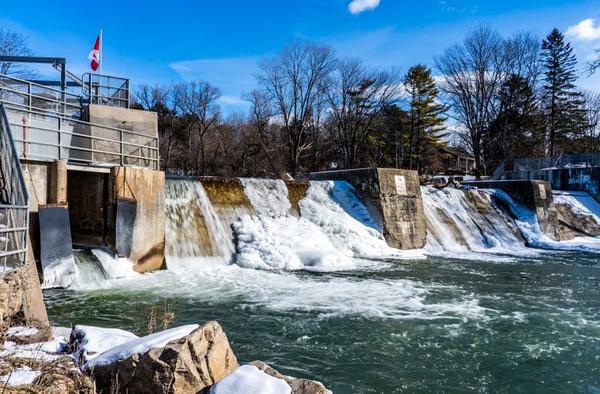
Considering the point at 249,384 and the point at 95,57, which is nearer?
the point at 249,384

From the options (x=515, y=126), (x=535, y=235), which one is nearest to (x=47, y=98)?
(x=535, y=235)

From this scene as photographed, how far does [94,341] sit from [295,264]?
26.7ft

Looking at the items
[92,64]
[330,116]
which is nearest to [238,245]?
[92,64]

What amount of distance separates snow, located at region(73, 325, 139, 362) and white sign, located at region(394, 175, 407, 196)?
13.0m

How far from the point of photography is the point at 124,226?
10234 mm

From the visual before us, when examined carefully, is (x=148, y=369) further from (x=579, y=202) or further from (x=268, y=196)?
(x=579, y=202)

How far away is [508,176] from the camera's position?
1174 inches

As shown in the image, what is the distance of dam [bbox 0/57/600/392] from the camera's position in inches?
218

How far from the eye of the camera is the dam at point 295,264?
5539 millimetres

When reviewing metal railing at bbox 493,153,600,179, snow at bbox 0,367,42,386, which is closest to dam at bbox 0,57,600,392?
snow at bbox 0,367,42,386

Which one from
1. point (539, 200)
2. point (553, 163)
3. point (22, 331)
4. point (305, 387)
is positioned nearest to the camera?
point (305, 387)

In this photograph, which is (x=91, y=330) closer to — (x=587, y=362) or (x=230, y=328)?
(x=230, y=328)

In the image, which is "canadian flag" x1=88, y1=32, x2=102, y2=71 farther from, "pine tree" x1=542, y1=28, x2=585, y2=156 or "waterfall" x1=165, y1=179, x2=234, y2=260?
"pine tree" x1=542, y1=28, x2=585, y2=156

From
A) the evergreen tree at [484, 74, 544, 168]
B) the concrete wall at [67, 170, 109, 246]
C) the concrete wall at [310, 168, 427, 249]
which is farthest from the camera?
the evergreen tree at [484, 74, 544, 168]
